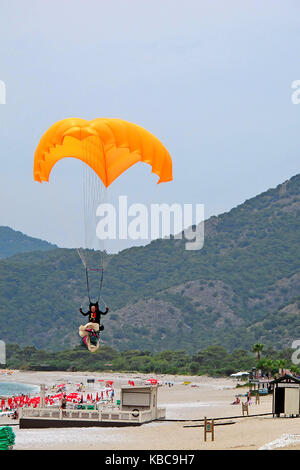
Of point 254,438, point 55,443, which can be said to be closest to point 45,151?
point 55,443

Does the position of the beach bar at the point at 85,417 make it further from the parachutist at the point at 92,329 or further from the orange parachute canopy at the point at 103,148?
the orange parachute canopy at the point at 103,148

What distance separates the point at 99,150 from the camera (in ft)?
94.0

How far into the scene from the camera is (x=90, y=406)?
3625 cm

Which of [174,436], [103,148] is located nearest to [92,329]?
[174,436]

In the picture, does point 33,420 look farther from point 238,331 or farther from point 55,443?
point 238,331

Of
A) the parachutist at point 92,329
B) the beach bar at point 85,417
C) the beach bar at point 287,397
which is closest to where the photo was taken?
the parachutist at point 92,329

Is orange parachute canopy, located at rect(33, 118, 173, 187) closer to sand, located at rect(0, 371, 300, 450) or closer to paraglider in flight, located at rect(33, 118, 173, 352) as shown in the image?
paraglider in flight, located at rect(33, 118, 173, 352)

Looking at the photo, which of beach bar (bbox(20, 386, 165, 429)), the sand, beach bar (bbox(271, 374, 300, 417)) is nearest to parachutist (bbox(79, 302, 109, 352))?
the sand

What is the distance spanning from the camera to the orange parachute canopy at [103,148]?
27172 millimetres

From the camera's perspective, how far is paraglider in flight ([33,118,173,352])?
26859 mm

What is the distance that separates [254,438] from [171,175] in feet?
31.9

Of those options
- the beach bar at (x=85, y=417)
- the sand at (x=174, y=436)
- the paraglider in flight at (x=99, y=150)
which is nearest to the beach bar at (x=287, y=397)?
the sand at (x=174, y=436)

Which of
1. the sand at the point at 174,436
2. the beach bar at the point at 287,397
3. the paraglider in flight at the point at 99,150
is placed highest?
the paraglider in flight at the point at 99,150
